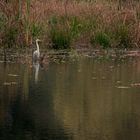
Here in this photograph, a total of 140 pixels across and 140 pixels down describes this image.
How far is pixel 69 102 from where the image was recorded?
420 inches

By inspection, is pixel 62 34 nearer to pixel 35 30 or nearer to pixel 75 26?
pixel 35 30

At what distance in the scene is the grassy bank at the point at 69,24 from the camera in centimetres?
1884

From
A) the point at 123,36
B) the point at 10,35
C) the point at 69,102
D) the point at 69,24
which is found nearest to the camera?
the point at 69,102

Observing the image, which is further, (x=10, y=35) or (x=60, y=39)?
(x=60, y=39)

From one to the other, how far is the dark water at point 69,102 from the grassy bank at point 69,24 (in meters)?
3.30

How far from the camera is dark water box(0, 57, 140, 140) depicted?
342 inches

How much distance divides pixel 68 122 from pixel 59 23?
10.9 metres

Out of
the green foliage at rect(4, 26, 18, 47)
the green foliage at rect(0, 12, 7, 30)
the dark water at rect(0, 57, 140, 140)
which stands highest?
the green foliage at rect(0, 12, 7, 30)

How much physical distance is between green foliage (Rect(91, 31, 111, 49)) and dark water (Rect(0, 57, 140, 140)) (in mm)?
4433

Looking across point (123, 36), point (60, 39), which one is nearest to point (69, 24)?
point (60, 39)

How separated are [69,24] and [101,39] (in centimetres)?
105

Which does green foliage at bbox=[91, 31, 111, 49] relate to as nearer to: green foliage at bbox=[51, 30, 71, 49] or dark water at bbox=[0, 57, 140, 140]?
green foliage at bbox=[51, 30, 71, 49]

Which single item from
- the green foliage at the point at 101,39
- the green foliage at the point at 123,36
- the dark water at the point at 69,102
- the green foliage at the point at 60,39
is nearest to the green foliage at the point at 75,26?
the green foliage at the point at 60,39

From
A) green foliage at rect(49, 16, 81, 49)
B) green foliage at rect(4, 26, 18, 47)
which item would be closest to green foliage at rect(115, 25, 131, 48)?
green foliage at rect(49, 16, 81, 49)
